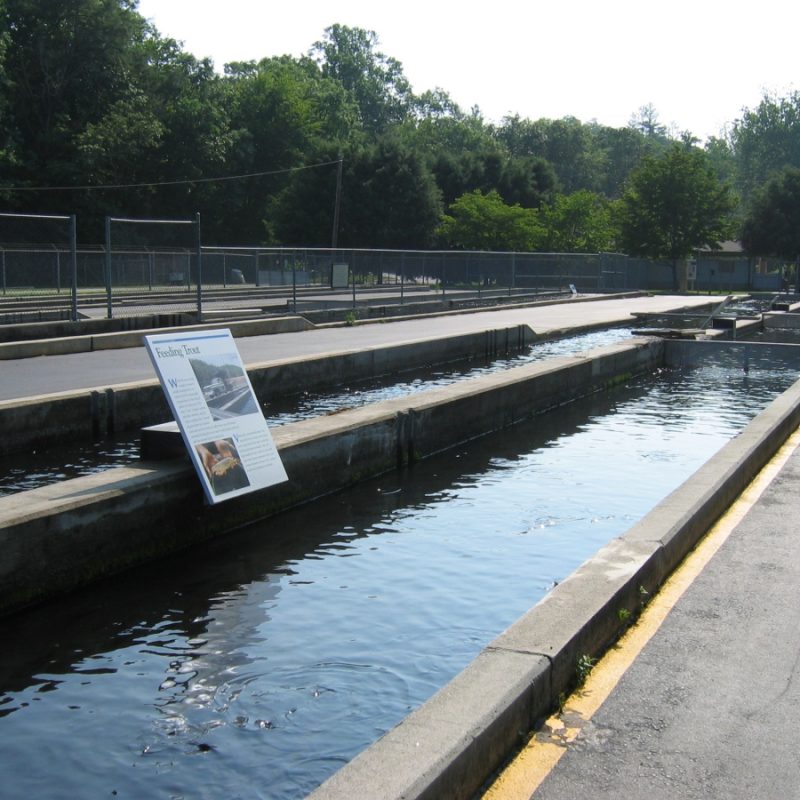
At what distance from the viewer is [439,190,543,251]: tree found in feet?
213

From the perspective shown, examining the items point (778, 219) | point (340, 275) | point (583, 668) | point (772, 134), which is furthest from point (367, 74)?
point (583, 668)

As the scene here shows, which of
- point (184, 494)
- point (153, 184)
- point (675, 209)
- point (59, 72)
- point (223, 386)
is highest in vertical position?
point (59, 72)

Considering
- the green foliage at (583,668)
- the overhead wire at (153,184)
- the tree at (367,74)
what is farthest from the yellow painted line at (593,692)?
the tree at (367,74)

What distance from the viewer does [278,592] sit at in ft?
23.8

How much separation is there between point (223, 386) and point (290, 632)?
8.28 ft

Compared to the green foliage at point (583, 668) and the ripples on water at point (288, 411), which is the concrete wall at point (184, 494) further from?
the green foliage at point (583, 668)

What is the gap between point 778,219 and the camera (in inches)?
3310

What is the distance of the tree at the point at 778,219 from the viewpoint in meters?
83.9

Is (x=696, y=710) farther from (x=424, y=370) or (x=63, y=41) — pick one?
(x=63, y=41)

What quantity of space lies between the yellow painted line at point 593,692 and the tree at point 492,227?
5800 cm

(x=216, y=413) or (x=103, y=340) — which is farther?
(x=103, y=340)

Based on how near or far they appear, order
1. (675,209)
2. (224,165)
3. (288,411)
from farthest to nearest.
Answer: (224,165) < (675,209) < (288,411)

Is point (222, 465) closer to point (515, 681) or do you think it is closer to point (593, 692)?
point (593, 692)

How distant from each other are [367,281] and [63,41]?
43.9 meters
